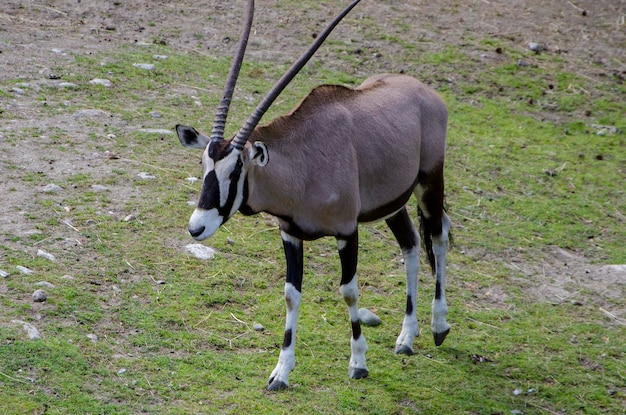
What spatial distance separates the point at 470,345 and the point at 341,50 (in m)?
6.78

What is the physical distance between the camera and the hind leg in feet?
25.6

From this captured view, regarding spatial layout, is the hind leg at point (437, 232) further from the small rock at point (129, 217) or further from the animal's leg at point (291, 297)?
the small rock at point (129, 217)

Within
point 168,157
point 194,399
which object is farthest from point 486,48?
point 194,399

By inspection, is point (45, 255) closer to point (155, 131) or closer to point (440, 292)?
point (155, 131)

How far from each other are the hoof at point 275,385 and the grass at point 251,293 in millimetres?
72

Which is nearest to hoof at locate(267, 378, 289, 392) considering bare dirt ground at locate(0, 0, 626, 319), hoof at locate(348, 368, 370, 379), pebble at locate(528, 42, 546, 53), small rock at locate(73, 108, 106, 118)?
hoof at locate(348, 368, 370, 379)

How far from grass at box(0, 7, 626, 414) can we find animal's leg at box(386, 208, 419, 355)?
0.15 m

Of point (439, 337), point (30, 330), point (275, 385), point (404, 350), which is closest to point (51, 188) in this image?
point (30, 330)

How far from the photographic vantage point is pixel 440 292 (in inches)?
312

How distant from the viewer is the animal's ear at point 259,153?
20.6ft

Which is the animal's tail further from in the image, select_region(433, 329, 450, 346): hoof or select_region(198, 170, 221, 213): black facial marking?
select_region(198, 170, 221, 213): black facial marking

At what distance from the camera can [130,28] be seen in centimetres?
1329

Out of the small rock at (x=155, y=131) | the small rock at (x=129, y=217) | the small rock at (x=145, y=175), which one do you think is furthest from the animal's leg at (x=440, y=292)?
the small rock at (x=155, y=131)

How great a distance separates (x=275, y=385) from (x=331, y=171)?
159 cm
